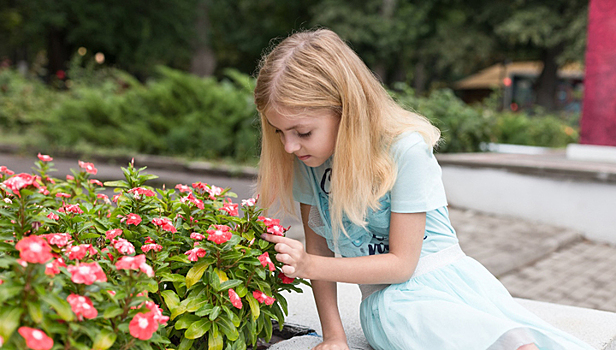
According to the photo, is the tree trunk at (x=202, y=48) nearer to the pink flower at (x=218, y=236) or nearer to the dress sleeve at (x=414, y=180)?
the dress sleeve at (x=414, y=180)

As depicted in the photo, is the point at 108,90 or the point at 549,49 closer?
the point at 108,90

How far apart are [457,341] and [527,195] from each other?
4386 millimetres

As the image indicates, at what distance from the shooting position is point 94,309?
119 cm

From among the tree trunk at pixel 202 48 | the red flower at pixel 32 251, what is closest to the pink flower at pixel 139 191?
the red flower at pixel 32 251

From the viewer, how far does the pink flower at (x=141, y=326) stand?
1213mm

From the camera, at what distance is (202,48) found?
23.4m

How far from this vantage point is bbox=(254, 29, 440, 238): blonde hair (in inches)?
68.6

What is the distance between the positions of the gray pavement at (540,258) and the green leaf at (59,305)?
246 centimetres

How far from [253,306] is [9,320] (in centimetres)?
68

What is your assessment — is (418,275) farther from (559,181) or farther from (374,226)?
(559,181)

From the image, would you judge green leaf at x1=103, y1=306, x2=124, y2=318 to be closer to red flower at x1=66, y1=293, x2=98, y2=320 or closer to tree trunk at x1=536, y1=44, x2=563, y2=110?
red flower at x1=66, y1=293, x2=98, y2=320

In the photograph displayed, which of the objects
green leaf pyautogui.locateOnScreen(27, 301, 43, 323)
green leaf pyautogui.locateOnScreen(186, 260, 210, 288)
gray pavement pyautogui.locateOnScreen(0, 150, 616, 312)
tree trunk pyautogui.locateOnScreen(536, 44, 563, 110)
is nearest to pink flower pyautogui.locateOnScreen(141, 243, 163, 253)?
green leaf pyautogui.locateOnScreen(186, 260, 210, 288)

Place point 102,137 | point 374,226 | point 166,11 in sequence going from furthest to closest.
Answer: point 166,11 < point 102,137 < point 374,226

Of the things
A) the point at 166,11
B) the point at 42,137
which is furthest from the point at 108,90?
the point at 166,11
